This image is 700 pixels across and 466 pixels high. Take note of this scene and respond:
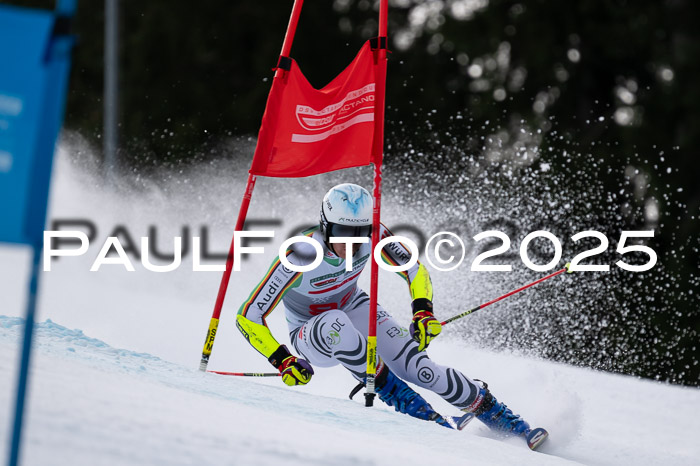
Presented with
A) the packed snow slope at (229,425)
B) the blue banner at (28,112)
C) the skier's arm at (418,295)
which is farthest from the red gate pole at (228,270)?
the blue banner at (28,112)

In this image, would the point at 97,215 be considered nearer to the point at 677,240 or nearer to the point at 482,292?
the point at 482,292

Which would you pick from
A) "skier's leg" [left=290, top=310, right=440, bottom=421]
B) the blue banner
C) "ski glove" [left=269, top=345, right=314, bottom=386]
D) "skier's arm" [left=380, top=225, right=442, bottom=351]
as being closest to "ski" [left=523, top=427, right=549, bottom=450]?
"skier's leg" [left=290, top=310, right=440, bottom=421]

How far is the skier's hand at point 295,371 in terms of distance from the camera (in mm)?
4824

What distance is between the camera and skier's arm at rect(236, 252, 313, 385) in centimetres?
497

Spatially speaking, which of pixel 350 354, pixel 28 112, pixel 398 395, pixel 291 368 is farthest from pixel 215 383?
pixel 28 112

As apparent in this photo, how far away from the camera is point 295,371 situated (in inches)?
190

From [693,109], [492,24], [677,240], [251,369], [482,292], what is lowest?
[251,369]

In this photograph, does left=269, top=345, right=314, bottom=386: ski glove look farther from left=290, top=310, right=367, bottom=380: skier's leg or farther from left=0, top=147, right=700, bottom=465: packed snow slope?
left=290, top=310, right=367, bottom=380: skier's leg

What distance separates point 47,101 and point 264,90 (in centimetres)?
1665

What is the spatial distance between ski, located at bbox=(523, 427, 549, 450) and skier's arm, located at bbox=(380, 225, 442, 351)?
72cm

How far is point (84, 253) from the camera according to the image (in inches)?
462

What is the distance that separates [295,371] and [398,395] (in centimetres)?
64

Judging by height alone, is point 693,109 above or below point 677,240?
above

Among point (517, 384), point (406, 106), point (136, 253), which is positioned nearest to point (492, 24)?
point (406, 106)
